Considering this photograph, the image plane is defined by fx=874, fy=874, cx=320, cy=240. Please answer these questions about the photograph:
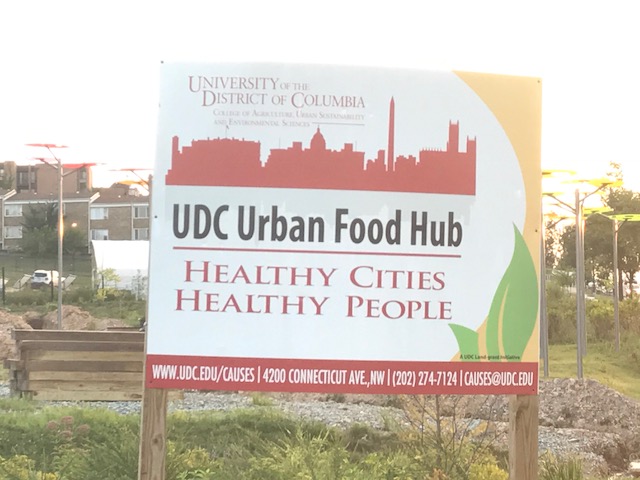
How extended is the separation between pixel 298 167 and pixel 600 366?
12750 millimetres

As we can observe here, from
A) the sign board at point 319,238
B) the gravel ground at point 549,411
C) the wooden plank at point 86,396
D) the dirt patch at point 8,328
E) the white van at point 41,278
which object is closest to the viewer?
the sign board at point 319,238

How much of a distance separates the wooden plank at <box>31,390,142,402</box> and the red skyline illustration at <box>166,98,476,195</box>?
6.03m

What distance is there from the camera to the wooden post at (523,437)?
4.14 m

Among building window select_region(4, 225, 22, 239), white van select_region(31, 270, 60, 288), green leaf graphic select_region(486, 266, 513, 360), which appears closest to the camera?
green leaf graphic select_region(486, 266, 513, 360)

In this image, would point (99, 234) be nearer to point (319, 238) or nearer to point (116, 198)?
point (116, 198)

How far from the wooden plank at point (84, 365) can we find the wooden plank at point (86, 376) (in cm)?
3

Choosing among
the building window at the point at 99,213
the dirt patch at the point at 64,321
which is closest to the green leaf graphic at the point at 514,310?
the dirt patch at the point at 64,321

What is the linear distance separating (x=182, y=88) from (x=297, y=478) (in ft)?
7.69

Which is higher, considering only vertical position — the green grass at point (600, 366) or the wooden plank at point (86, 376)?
the wooden plank at point (86, 376)

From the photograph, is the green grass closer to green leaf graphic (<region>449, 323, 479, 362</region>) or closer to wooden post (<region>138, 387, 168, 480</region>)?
green leaf graphic (<region>449, 323, 479, 362</region>)

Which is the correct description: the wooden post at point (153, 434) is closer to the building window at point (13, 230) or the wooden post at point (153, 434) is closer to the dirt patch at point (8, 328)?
the dirt patch at point (8, 328)

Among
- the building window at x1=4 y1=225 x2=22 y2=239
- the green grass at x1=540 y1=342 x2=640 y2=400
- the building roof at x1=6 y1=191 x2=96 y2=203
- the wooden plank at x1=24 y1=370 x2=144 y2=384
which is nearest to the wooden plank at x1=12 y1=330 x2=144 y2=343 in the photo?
the wooden plank at x1=24 y1=370 x2=144 y2=384

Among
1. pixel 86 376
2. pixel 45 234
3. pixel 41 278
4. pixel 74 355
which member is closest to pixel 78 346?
pixel 74 355

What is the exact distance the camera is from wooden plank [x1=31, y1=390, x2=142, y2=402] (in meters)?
9.50
